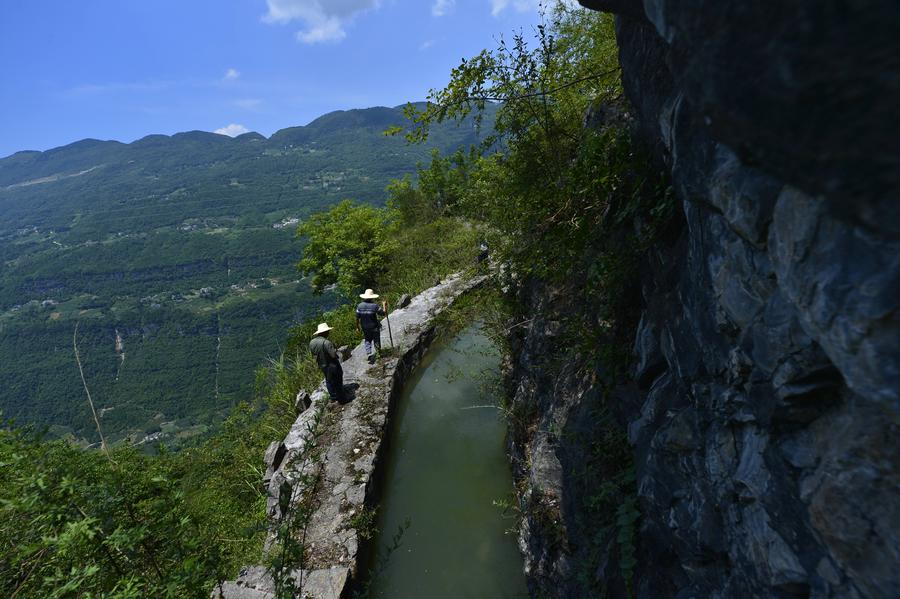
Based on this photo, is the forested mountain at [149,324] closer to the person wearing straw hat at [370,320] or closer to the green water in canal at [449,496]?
the person wearing straw hat at [370,320]

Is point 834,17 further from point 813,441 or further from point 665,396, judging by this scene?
point 665,396

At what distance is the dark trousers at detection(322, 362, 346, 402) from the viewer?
833cm

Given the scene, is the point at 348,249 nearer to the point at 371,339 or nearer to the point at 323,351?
the point at 371,339

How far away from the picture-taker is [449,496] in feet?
23.5

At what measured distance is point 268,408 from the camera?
11.0 m

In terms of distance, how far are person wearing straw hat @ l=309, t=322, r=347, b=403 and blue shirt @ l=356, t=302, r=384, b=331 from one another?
144 centimetres

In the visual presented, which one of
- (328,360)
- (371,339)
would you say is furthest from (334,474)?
(371,339)

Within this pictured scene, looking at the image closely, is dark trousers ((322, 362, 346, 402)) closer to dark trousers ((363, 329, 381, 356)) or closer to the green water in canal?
the green water in canal

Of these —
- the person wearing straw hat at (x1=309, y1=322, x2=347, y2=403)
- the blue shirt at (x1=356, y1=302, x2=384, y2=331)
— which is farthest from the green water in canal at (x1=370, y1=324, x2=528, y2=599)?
the blue shirt at (x1=356, y1=302, x2=384, y2=331)

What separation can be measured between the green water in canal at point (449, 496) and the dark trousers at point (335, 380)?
1370 mm

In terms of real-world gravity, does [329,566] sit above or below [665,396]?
below

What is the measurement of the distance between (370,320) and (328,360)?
6.75 ft

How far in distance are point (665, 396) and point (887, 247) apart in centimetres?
227

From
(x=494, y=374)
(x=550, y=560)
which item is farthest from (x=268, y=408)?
(x=550, y=560)
